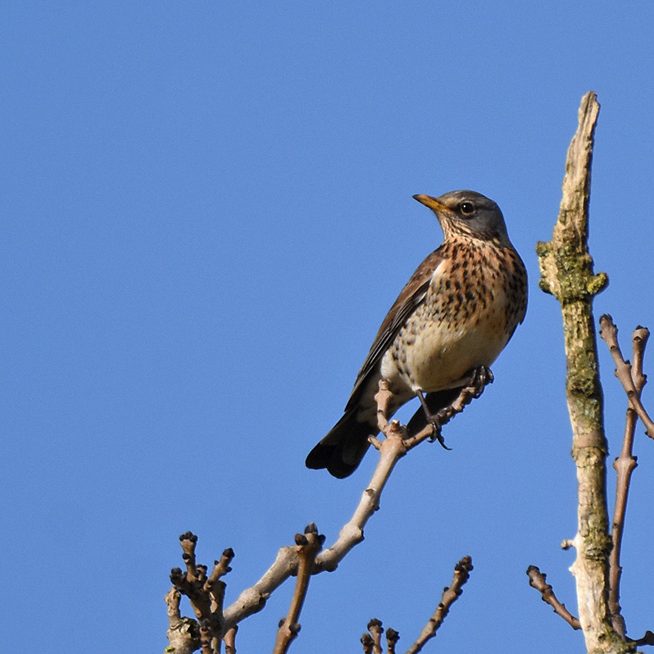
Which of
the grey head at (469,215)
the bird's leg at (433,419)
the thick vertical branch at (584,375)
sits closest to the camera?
the thick vertical branch at (584,375)

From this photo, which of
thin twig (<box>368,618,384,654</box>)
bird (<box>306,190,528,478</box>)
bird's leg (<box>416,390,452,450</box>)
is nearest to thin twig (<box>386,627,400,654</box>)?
thin twig (<box>368,618,384,654</box>)

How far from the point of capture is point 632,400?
14.0 feet

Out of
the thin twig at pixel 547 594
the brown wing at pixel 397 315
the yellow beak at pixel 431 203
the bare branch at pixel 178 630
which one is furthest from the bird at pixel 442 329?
the bare branch at pixel 178 630

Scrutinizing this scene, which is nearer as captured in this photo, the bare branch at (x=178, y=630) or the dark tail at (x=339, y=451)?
the bare branch at (x=178, y=630)

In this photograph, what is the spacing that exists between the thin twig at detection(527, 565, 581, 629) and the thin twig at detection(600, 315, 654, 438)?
0.73 meters

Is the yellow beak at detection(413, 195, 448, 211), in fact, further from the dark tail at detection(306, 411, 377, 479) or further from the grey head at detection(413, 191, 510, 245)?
the dark tail at detection(306, 411, 377, 479)

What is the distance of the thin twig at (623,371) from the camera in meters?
4.22

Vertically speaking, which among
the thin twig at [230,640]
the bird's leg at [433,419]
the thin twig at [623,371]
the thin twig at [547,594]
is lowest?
the thin twig at [230,640]

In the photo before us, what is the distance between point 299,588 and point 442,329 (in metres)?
5.58

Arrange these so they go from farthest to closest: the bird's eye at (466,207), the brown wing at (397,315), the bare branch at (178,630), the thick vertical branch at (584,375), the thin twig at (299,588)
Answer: the bird's eye at (466,207), the brown wing at (397,315), the thick vertical branch at (584,375), the bare branch at (178,630), the thin twig at (299,588)

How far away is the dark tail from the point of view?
8859mm

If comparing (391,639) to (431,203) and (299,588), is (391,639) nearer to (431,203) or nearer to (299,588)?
(299,588)

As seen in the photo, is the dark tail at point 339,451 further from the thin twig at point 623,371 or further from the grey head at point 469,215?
the thin twig at point 623,371

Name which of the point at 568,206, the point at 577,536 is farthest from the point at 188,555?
the point at 568,206
